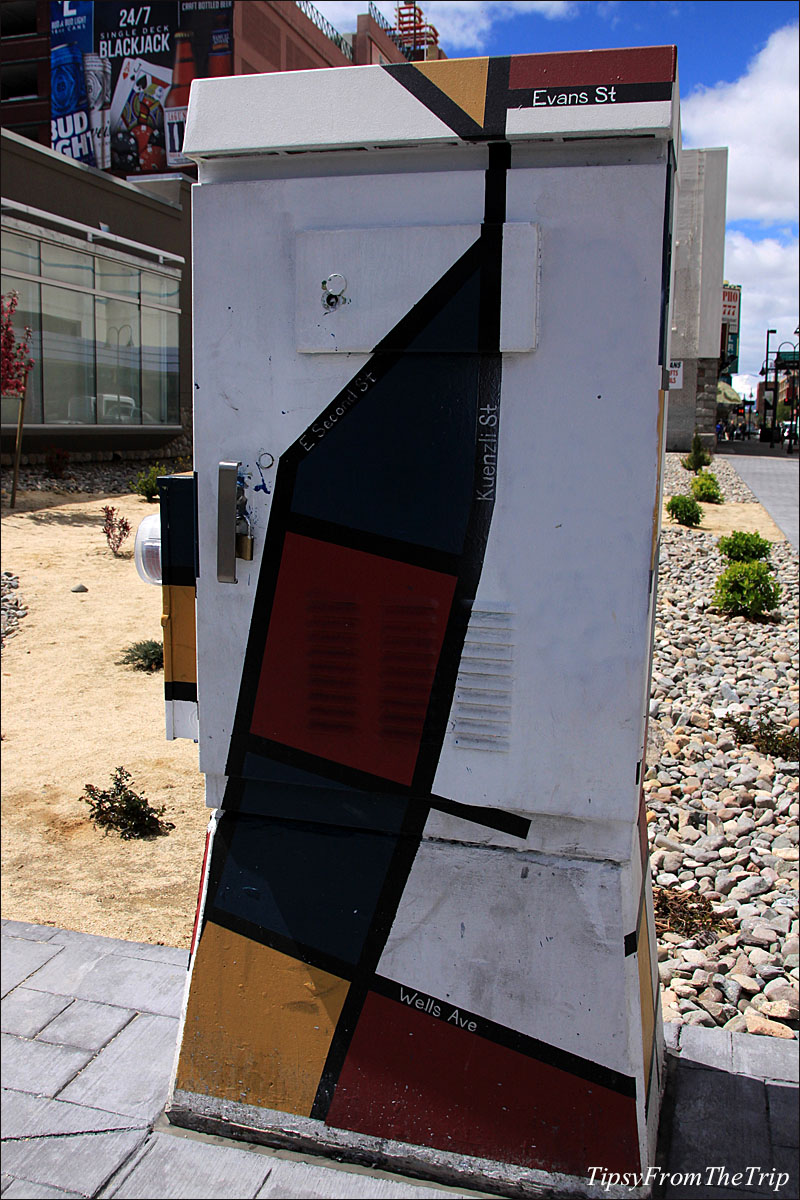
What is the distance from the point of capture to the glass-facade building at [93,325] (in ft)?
54.5

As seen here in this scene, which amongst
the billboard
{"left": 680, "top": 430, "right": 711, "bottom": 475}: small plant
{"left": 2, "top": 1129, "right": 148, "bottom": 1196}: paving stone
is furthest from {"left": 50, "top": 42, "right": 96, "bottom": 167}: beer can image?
{"left": 2, "top": 1129, "right": 148, "bottom": 1196}: paving stone

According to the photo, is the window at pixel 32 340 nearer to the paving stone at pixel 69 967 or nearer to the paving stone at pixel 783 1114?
the paving stone at pixel 69 967

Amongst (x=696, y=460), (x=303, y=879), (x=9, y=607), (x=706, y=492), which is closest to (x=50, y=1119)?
(x=303, y=879)

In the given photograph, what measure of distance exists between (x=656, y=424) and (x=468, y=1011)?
1.37 meters

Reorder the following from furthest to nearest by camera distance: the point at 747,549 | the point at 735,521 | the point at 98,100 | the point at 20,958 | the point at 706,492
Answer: the point at 98,100, the point at 706,492, the point at 735,521, the point at 747,549, the point at 20,958

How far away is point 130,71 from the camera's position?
129 feet

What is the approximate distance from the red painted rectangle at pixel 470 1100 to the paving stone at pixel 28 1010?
1146mm

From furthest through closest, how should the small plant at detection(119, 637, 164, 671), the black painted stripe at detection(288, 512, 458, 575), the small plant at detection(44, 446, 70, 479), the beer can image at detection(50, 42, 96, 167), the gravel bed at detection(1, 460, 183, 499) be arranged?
the beer can image at detection(50, 42, 96, 167), the small plant at detection(44, 446, 70, 479), the gravel bed at detection(1, 460, 183, 499), the small plant at detection(119, 637, 164, 671), the black painted stripe at detection(288, 512, 458, 575)

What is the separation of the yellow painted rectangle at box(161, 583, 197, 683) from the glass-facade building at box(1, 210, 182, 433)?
15.3 meters

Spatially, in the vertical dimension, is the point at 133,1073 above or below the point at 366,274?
Answer: below

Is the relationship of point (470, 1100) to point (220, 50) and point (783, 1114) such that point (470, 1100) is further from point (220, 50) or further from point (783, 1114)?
point (220, 50)

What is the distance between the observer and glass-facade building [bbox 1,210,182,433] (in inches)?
654

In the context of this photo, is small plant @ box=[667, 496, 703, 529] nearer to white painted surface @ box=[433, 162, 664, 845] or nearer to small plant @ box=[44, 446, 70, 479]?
small plant @ box=[44, 446, 70, 479]

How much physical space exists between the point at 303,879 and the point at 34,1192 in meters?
0.96
